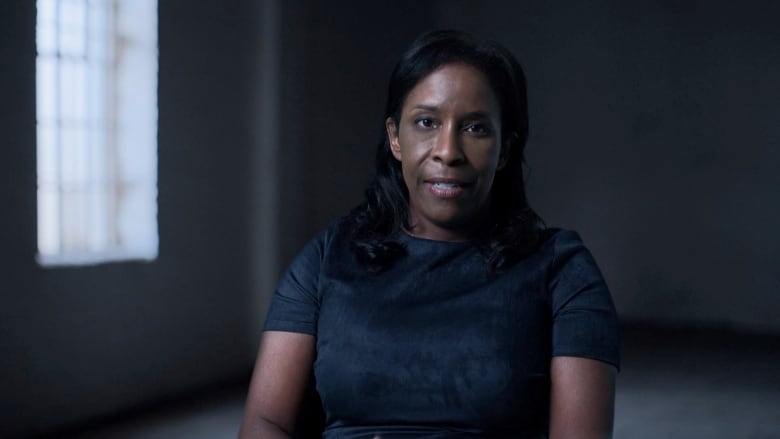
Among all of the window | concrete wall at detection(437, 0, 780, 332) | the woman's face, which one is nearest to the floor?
the window

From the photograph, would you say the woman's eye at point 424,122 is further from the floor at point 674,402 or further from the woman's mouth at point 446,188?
the floor at point 674,402

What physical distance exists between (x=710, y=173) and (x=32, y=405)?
236 inches

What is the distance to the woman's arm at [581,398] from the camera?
1.42m

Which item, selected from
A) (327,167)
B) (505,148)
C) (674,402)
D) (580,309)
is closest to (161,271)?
(327,167)

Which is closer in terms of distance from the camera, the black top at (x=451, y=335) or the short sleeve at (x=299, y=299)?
the black top at (x=451, y=335)

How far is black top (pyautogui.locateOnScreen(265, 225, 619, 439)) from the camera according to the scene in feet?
4.69

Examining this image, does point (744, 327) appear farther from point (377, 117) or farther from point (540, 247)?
point (540, 247)

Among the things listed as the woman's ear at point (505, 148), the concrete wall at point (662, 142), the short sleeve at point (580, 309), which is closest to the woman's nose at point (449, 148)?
the woman's ear at point (505, 148)

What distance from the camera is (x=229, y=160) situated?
565 cm

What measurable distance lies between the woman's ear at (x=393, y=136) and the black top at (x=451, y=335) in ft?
0.65

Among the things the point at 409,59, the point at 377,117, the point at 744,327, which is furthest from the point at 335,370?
the point at 744,327

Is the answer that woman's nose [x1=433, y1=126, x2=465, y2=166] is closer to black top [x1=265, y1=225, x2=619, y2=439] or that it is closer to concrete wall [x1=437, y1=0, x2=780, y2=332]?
black top [x1=265, y1=225, x2=619, y2=439]

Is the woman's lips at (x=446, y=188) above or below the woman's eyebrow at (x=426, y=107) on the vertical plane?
below

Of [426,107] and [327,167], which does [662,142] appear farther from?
[426,107]
